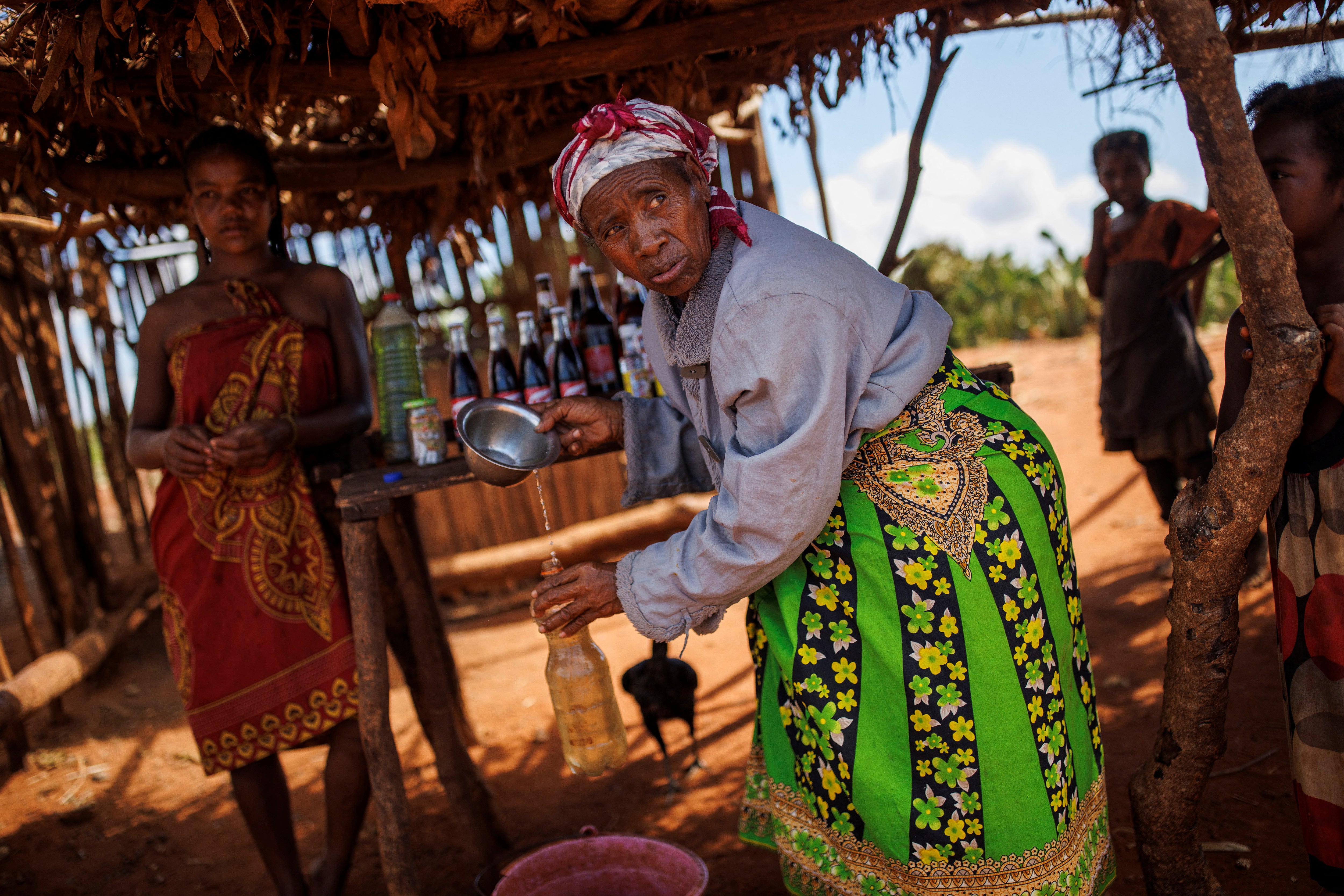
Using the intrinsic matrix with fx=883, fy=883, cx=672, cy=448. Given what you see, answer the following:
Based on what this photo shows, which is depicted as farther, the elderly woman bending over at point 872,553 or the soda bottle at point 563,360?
the soda bottle at point 563,360

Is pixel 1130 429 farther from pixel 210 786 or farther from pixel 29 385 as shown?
pixel 29 385

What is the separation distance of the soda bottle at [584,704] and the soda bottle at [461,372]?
874 mm

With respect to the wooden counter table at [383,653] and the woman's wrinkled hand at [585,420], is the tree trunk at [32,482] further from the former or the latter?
the woman's wrinkled hand at [585,420]

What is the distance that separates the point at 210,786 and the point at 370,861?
3.99ft

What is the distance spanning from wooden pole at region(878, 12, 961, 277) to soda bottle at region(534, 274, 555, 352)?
1.16 meters

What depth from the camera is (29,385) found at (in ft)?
16.1

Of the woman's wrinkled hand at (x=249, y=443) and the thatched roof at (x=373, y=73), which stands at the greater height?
the thatched roof at (x=373, y=73)

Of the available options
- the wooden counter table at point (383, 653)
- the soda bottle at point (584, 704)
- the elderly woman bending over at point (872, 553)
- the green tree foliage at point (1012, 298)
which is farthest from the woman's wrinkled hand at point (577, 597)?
the green tree foliage at point (1012, 298)

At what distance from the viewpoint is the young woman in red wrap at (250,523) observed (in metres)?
2.53

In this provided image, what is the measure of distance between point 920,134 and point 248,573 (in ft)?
9.10

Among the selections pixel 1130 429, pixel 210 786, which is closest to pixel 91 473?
pixel 210 786

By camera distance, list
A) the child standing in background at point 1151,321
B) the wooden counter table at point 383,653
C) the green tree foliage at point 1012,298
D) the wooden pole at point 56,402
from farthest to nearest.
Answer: the green tree foliage at point 1012,298
the wooden pole at point 56,402
the child standing in background at point 1151,321
the wooden counter table at point 383,653

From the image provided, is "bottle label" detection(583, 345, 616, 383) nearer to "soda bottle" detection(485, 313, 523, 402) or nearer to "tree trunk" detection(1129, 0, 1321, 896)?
"soda bottle" detection(485, 313, 523, 402)

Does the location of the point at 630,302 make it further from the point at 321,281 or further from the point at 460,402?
the point at 321,281
